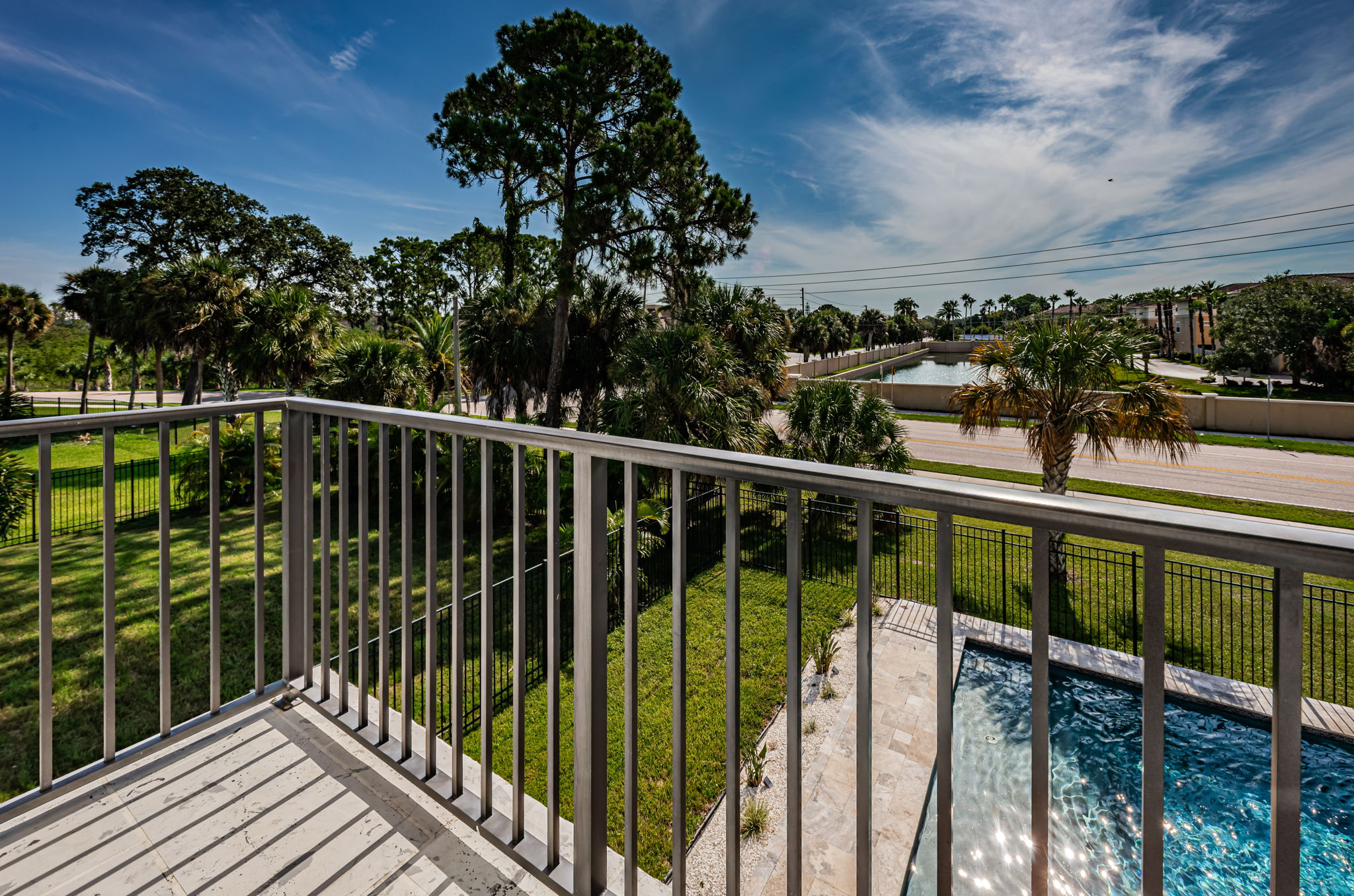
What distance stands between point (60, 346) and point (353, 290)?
902 inches

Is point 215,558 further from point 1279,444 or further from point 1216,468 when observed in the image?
point 1279,444

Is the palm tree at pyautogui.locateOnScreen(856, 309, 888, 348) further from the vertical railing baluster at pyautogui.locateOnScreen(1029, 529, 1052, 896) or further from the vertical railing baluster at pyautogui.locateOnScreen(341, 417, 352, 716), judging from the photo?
the vertical railing baluster at pyautogui.locateOnScreen(1029, 529, 1052, 896)

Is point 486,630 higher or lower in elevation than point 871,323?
lower

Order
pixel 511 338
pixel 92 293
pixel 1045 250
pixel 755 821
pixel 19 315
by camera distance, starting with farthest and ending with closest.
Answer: pixel 1045 250, pixel 19 315, pixel 92 293, pixel 511 338, pixel 755 821

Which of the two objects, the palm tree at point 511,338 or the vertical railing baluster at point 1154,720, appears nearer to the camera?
the vertical railing baluster at point 1154,720

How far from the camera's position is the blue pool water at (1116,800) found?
402 cm

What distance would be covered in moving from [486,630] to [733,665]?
677mm

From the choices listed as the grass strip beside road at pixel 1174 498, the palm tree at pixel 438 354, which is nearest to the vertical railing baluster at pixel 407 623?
the grass strip beside road at pixel 1174 498

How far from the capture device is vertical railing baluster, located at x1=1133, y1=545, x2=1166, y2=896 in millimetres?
661

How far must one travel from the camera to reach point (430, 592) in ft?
5.23

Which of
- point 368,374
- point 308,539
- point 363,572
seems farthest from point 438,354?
point 363,572

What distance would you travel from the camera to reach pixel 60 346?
38969mm

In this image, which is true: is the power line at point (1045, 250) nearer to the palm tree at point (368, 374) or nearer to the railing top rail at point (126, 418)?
the palm tree at point (368, 374)

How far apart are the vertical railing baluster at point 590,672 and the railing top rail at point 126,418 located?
3.67 feet
